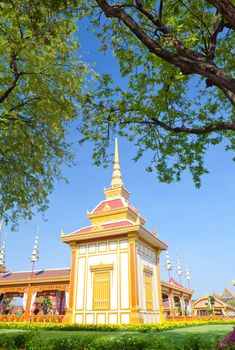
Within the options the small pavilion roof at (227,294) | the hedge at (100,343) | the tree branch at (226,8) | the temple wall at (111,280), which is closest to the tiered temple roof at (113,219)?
the temple wall at (111,280)

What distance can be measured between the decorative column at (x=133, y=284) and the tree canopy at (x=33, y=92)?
319 inches

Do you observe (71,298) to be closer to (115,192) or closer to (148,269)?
(148,269)

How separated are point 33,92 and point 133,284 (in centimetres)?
1215

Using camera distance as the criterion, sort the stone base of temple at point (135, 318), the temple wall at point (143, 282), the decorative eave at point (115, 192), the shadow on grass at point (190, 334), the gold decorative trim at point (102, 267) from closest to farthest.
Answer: the shadow on grass at point (190, 334), the stone base of temple at point (135, 318), the temple wall at point (143, 282), the gold decorative trim at point (102, 267), the decorative eave at point (115, 192)

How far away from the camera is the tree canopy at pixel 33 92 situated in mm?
7018

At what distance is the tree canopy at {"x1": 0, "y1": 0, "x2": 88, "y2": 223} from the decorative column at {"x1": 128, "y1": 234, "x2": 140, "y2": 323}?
8105 mm

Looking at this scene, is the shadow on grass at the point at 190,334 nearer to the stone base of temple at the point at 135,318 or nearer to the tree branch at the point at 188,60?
the stone base of temple at the point at 135,318

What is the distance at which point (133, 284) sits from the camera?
1638 centimetres

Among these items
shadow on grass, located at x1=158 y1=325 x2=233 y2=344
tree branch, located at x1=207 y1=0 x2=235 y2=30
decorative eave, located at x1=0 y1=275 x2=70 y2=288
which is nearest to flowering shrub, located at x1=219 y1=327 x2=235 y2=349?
shadow on grass, located at x1=158 y1=325 x2=233 y2=344

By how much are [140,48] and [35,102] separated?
3545mm

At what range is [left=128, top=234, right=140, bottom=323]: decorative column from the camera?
51.6 feet

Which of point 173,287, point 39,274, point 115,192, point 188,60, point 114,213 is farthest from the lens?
point 173,287

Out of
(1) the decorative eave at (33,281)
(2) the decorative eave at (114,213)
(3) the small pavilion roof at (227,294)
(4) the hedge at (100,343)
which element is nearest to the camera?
(4) the hedge at (100,343)

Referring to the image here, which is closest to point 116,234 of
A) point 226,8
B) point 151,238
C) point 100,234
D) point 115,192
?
point 100,234
